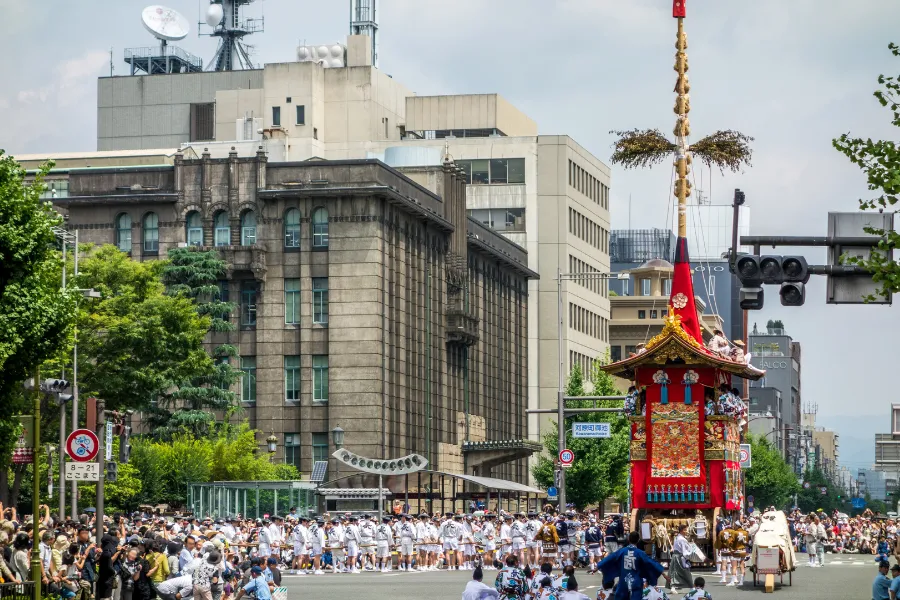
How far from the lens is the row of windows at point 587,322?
125631 mm

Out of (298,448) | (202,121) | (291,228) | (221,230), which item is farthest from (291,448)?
→ (202,121)

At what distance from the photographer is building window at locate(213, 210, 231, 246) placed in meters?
85.1

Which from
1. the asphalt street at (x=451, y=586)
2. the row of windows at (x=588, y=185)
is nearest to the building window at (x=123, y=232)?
the asphalt street at (x=451, y=586)

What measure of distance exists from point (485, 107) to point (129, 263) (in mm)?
58164

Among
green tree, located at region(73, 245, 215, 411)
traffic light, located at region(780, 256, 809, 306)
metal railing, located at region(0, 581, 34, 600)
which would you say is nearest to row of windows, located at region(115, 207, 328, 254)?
green tree, located at region(73, 245, 215, 411)

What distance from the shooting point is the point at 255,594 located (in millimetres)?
27969

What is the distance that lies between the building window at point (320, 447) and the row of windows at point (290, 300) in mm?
5506

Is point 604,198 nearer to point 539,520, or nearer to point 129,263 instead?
point 129,263

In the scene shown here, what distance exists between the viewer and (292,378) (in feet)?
277

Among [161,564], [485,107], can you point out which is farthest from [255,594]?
[485,107]

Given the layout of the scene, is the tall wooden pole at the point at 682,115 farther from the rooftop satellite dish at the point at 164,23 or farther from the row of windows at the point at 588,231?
the rooftop satellite dish at the point at 164,23

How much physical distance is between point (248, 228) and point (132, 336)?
16930mm

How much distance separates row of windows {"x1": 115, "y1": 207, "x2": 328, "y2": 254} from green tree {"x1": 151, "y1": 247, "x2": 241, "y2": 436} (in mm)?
1211

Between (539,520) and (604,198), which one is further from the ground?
(604,198)
